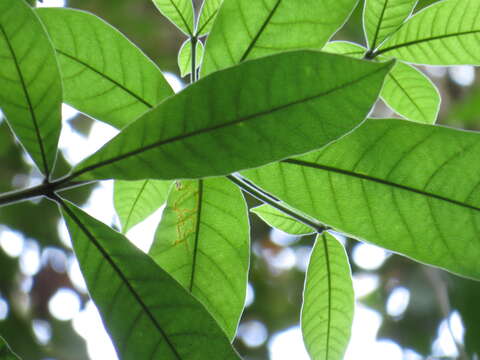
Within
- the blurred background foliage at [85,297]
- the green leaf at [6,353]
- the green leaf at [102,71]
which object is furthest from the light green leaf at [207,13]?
the blurred background foliage at [85,297]

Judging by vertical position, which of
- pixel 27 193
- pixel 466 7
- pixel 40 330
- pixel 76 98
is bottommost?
pixel 27 193

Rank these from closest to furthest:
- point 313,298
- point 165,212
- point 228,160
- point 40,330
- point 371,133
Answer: point 228,160, point 371,133, point 165,212, point 313,298, point 40,330

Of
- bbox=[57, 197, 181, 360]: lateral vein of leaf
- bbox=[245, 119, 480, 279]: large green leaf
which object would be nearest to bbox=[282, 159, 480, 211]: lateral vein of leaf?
bbox=[245, 119, 480, 279]: large green leaf

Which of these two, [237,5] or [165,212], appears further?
[165,212]

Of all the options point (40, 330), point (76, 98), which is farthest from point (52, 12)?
point (40, 330)

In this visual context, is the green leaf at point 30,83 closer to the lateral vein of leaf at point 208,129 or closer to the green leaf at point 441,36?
the lateral vein of leaf at point 208,129

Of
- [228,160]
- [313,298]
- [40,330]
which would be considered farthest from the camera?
[40,330]

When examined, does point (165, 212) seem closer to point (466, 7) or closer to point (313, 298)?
point (313, 298)

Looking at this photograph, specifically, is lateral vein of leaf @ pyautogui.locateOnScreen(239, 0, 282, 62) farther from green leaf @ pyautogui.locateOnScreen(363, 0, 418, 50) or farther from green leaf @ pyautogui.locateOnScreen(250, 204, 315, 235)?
green leaf @ pyautogui.locateOnScreen(250, 204, 315, 235)
